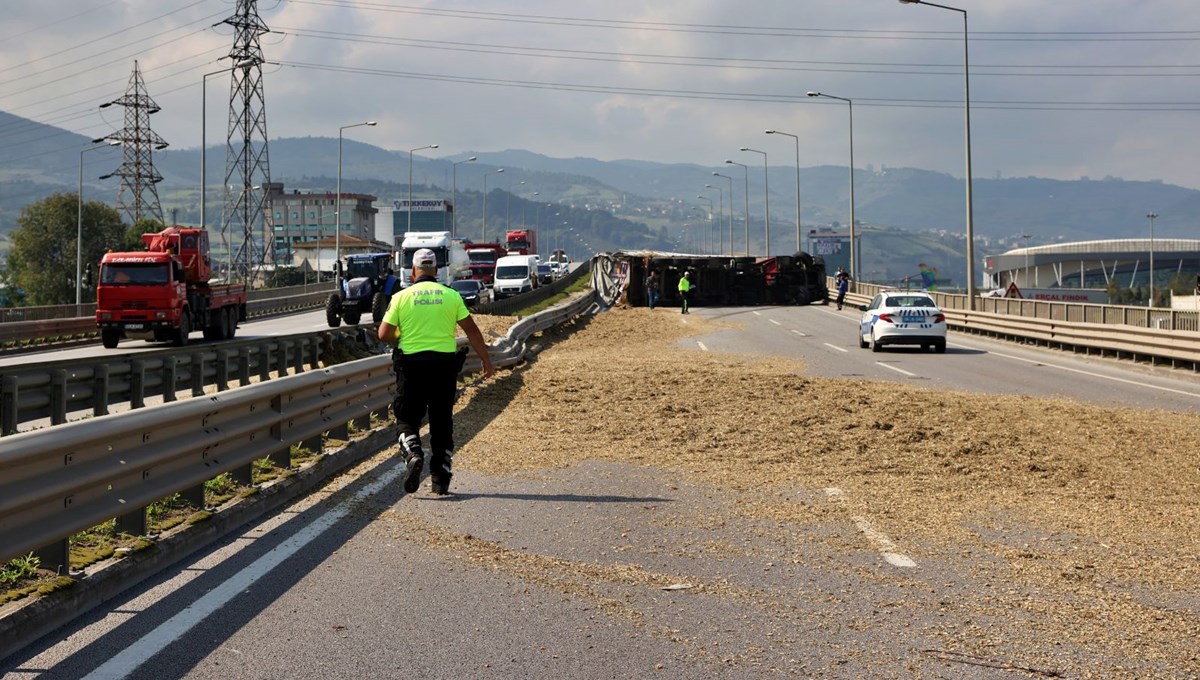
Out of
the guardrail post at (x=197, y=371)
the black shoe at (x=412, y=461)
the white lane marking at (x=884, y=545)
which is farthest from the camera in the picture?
the guardrail post at (x=197, y=371)

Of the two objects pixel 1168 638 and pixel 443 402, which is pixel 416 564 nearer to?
pixel 443 402

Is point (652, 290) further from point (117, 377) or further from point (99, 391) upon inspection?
point (99, 391)

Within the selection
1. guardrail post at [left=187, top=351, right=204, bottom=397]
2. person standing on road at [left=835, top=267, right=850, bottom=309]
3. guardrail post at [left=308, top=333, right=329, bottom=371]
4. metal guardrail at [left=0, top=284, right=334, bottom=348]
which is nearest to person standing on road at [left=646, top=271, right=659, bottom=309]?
person standing on road at [left=835, top=267, right=850, bottom=309]

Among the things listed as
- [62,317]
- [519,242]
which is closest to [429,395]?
[62,317]

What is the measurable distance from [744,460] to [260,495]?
15.1 ft

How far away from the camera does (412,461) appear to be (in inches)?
409

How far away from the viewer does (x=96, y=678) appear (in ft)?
17.9

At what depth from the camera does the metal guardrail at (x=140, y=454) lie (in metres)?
6.48

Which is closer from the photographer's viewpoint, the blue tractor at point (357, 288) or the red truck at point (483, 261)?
the blue tractor at point (357, 288)

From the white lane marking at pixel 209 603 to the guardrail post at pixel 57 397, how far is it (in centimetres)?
525

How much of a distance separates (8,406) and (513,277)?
185 ft

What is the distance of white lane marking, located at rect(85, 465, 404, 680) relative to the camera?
5.65 metres

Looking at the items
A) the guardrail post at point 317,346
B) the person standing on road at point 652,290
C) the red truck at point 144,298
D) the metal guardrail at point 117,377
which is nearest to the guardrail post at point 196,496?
the metal guardrail at point 117,377

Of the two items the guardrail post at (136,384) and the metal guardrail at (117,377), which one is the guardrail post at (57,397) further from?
the guardrail post at (136,384)
